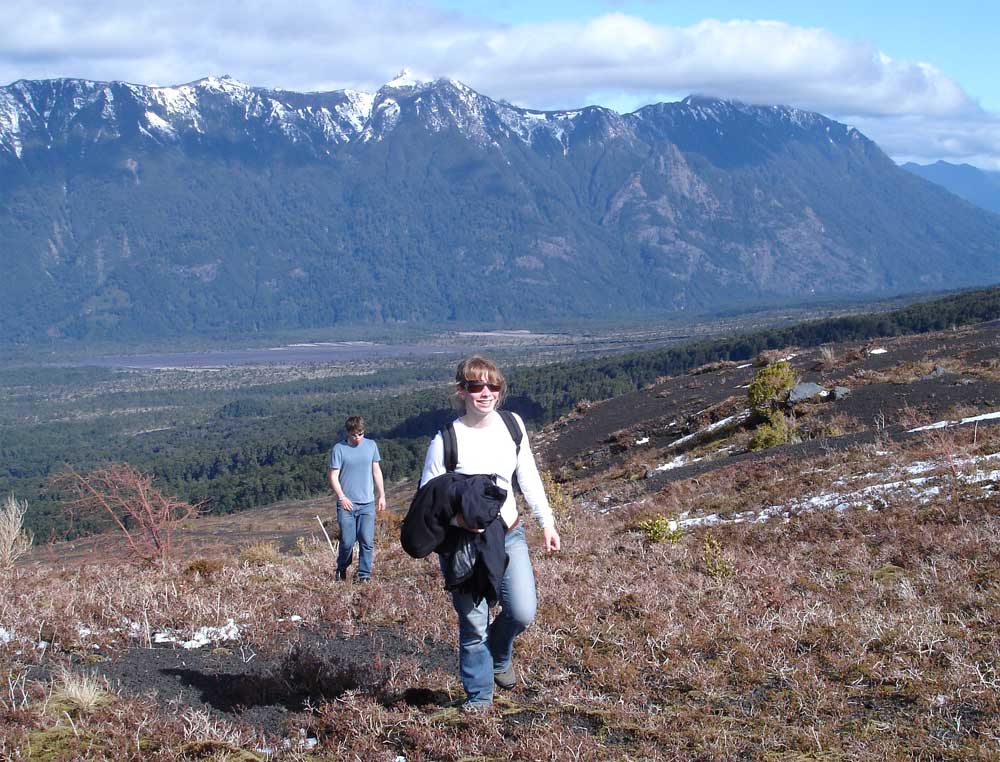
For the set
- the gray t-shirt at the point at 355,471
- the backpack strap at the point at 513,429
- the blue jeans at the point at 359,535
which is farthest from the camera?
the gray t-shirt at the point at 355,471

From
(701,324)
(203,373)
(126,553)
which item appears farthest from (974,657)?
(701,324)

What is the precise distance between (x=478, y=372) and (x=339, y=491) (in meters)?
4.43

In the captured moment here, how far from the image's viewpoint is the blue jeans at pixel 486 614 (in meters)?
4.66

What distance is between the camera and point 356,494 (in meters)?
8.77

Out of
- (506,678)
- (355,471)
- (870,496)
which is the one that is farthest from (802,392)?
(506,678)

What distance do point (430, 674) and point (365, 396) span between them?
370 ft

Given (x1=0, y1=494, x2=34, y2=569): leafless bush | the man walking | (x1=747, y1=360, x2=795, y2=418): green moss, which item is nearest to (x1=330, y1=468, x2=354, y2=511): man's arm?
the man walking

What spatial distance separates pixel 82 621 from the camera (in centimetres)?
665

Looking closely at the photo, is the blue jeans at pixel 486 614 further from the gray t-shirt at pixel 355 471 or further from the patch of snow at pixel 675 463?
the patch of snow at pixel 675 463

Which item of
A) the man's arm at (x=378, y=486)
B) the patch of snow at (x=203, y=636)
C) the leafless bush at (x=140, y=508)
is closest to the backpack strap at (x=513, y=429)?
the patch of snow at (x=203, y=636)

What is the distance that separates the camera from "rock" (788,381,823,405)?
19906 mm

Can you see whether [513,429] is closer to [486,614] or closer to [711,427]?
[486,614]

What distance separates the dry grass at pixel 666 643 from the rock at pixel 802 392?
1096 centimetres

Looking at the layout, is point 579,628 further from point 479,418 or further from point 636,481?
point 636,481
